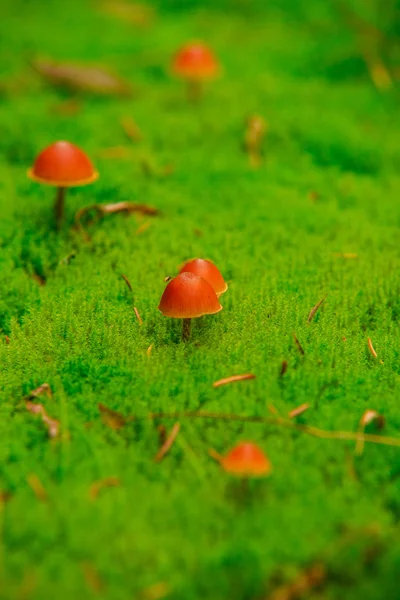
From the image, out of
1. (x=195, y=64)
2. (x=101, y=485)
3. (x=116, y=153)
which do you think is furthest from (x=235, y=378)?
(x=195, y=64)

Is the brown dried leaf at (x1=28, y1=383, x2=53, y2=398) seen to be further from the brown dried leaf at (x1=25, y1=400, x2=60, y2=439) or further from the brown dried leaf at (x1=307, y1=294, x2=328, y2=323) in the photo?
the brown dried leaf at (x1=307, y1=294, x2=328, y2=323)

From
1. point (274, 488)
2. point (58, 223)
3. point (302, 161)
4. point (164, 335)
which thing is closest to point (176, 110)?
point (302, 161)

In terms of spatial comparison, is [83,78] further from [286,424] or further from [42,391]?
[286,424]

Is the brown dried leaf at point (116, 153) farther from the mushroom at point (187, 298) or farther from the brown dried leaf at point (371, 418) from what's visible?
the brown dried leaf at point (371, 418)

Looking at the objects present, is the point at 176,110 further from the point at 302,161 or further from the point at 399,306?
the point at 399,306

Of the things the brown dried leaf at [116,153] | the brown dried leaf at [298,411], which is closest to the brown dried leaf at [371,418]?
the brown dried leaf at [298,411]

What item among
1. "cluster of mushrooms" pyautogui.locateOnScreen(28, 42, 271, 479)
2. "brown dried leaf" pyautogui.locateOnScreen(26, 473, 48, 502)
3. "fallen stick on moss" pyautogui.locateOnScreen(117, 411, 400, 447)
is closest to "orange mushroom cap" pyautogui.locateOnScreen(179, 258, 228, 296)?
"cluster of mushrooms" pyautogui.locateOnScreen(28, 42, 271, 479)
